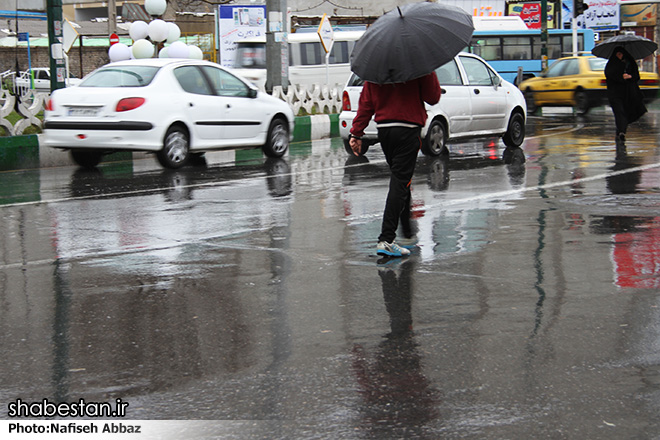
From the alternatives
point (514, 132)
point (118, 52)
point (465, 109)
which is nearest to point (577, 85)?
point (514, 132)

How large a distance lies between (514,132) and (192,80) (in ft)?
18.9

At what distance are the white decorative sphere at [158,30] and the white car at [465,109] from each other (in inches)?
796

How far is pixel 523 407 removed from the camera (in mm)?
3770

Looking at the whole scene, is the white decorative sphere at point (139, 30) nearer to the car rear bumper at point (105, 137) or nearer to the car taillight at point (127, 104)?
the car rear bumper at point (105, 137)

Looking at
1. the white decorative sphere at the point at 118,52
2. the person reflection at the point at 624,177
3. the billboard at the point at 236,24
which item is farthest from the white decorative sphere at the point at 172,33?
the person reflection at the point at 624,177

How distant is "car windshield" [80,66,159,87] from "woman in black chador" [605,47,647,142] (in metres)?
7.51

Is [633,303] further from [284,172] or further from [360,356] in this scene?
[284,172]

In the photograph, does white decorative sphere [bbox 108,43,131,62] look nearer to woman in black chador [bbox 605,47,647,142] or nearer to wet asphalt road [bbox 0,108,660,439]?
woman in black chador [bbox 605,47,647,142]

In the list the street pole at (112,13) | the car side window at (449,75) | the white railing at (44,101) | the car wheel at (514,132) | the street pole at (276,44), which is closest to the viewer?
the white railing at (44,101)

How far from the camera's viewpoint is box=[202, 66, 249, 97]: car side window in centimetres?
1448

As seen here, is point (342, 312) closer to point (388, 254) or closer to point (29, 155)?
point (388, 254)

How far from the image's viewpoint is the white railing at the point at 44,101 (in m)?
15.2

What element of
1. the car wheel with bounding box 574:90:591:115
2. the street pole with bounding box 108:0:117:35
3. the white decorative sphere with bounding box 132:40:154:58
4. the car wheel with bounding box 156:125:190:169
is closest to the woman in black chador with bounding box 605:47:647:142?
the car wheel with bounding box 156:125:190:169

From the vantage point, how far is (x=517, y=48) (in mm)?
42844
